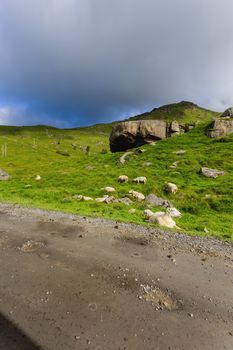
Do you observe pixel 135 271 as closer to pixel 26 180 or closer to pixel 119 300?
pixel 119 300

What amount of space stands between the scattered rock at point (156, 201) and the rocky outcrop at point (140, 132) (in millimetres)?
29696

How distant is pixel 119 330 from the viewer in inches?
352

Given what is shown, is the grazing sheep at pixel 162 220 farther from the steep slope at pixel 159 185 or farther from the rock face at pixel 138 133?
the rock face at pixel 138 133

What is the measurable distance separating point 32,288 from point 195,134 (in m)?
51.6

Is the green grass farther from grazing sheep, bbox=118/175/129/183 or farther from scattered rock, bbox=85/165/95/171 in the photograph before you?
grazing sheep, bbox=118/175/129/183

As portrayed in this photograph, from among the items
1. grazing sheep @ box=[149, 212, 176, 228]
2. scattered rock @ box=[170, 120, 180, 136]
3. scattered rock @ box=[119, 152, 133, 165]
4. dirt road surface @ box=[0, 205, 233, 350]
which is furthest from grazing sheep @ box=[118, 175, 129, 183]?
scattered rock @ box=[170, 120, 180, 136]

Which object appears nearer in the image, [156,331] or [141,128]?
[156,331]

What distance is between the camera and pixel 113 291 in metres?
11.1

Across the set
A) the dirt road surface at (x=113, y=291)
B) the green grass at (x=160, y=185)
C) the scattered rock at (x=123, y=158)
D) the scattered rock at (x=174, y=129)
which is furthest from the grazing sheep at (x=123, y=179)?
the scattered rock at (x=174, y=129)

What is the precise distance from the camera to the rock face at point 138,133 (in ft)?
195

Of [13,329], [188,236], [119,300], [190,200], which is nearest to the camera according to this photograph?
[13,329]

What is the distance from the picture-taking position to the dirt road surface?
28.5 ft

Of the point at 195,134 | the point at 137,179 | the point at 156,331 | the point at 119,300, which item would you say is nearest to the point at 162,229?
the point at 119,300

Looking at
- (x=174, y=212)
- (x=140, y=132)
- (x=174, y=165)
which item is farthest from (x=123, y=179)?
(x=140, y=132)
